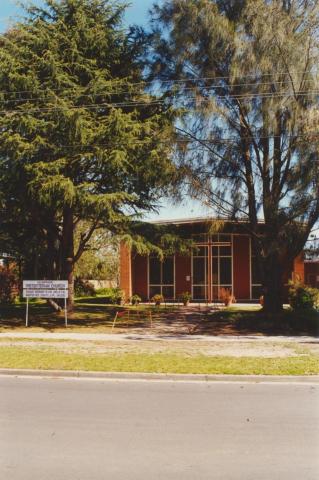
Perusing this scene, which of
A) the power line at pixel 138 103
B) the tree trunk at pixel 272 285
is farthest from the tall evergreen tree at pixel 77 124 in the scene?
the tree trunk at pixel 272 285

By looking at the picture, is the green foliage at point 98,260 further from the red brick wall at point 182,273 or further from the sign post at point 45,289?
the sign post at point 45,289

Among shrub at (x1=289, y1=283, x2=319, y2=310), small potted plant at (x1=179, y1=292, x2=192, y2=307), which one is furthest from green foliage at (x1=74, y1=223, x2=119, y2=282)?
shrub at (x1=289, y1=283, x2=319, y2=310)

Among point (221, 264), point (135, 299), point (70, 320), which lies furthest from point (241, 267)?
point (70, 320)

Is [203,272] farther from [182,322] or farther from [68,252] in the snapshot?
[68,252]

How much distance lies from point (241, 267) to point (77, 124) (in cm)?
1613

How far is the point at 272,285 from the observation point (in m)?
22.3

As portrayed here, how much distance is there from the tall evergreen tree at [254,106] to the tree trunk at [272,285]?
0.13ft

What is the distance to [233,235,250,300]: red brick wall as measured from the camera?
32.3 metres

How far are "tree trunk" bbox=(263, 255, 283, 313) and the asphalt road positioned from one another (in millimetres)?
12318

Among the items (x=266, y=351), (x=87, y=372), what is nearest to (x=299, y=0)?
(x=266, y=351)

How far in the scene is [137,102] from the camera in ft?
74.1

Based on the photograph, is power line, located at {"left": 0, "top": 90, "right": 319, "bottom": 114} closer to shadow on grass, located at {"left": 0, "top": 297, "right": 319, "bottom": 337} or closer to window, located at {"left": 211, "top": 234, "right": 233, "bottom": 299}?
shadow on grass, located at {"left": 0, "top": 297, "right": 319, "bottom": 337}

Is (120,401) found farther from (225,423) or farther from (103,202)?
(103,202)

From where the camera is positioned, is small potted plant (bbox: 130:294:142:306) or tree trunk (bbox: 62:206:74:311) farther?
small potted plant (bbox: 130:294:142:306)
